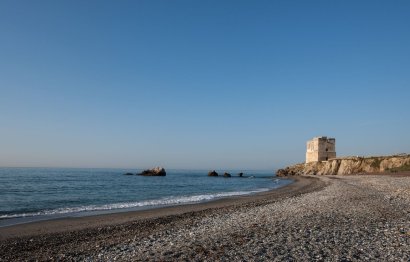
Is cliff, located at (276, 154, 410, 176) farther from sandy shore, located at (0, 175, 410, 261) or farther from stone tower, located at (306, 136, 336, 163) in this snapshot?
sandy shore, located at (0, 175, 410, 261)

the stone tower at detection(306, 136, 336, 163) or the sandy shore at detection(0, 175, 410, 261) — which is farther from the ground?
the stone tower at detection(306, 136, 336, 163)

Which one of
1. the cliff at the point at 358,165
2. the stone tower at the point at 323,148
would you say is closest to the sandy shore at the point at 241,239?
the cliff at the point at 358,165

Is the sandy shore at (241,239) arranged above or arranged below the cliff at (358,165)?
below

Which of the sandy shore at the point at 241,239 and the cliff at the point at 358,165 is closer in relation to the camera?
the sandy shore at the point at 241,239

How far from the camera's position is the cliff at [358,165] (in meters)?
61.5

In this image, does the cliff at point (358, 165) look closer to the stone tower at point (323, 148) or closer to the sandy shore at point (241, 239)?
the stone tower at point (323, 148)

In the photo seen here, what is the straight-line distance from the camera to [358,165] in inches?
2773

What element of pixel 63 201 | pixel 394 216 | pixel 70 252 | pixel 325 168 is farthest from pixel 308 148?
pixel 70 252

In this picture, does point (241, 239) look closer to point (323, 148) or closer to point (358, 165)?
point (358, 165)

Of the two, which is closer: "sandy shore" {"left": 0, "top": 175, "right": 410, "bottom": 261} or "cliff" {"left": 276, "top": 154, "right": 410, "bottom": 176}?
"sandy shore" {"left": 0, "top": 175, "right": 410, "bottom": 261}

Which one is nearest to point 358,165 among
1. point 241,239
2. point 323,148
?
point 323,148

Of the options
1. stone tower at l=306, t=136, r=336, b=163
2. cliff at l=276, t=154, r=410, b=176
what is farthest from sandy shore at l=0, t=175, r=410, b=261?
stone tower at l=306, t=136, r=336, b=163

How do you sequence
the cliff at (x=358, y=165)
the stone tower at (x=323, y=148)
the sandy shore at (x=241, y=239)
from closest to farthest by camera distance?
the sandy shore at (x=241, y=239), the cliff at (x=358, y=165), the stone tower at (x=323, y=148)

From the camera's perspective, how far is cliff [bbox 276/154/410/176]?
202 feet
